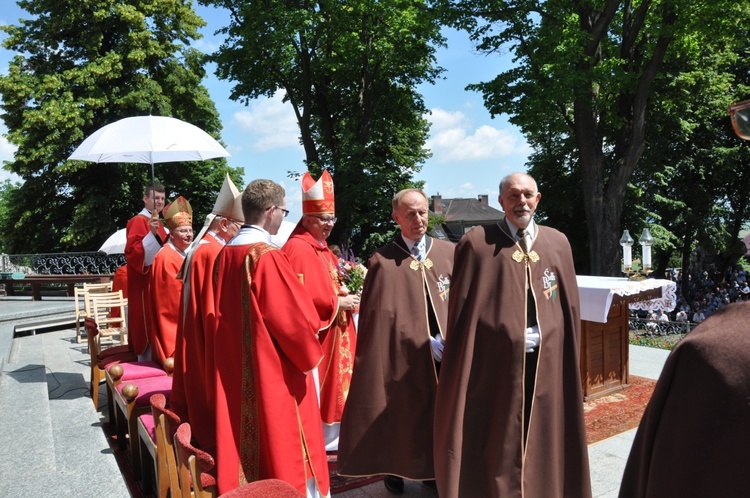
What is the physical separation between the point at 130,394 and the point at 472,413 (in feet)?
7.91

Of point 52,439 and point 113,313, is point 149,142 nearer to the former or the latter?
point 52,439

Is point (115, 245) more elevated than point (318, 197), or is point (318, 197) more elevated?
point (318, 197)

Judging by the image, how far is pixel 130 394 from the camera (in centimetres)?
422

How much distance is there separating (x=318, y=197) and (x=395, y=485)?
7.73ft

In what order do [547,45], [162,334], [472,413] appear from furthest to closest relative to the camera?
[547,45]
[162,334]
[472,413]

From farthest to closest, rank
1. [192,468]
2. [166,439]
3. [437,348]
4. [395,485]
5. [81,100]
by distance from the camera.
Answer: [81,100] < [395,485] < [437,348] < [166,439] < [192,468]

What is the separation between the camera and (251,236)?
3.46 meters

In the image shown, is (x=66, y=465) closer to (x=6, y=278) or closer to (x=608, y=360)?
(x=608, y=360)

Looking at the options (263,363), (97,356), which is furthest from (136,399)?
(97,356)

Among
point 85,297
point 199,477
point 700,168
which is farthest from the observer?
point 700,168

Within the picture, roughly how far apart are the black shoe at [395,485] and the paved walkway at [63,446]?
0.06 m

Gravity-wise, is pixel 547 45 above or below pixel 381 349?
above

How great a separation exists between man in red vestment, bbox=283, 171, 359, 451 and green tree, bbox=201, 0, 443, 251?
15.3m

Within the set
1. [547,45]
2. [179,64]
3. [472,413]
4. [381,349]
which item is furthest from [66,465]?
[179,64]
